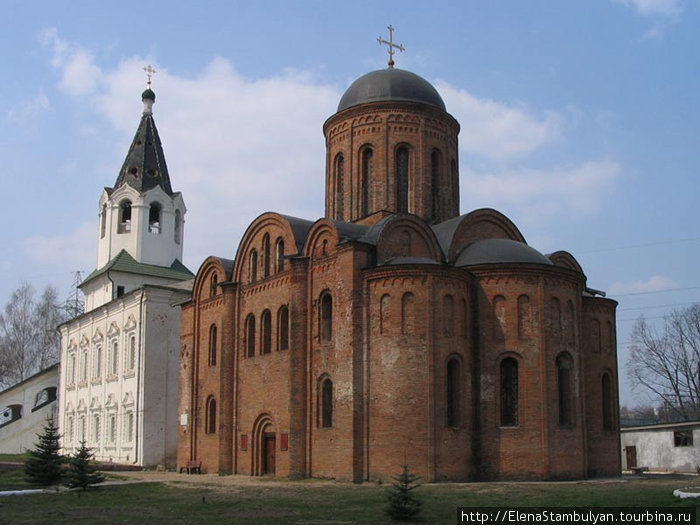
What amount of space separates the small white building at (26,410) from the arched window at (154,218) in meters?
12.5

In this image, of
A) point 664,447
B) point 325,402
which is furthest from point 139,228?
point 664,447

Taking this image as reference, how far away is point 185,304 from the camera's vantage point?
32.4 meters

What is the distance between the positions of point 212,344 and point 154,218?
11821 mm

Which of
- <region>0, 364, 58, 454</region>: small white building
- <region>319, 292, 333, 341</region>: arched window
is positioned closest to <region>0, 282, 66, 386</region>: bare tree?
<region>0, 364, 58, 454</region>: small white building

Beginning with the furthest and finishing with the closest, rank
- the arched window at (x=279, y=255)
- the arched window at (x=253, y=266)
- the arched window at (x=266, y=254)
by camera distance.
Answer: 1. the arched window at (x=253, y=266)
2. the arched window at (x=266, y=254)
3. the arched window at (x=279, y=255)

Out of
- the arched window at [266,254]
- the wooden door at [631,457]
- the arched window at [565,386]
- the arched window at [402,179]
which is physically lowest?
the wooden door at [631,457]

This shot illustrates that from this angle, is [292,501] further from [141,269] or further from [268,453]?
[141,269]

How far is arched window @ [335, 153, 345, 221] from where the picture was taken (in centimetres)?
2973

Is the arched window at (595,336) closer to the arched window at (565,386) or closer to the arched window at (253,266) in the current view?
the arched window at (565,386)

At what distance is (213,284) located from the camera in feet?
101

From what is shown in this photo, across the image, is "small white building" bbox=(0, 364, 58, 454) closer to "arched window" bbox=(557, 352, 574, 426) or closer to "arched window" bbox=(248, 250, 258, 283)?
"arched window" bbox=(248, 250, 258, 283)

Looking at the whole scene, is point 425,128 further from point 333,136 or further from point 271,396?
point 271,396

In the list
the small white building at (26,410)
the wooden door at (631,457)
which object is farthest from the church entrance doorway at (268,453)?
the small white building at (26,410)

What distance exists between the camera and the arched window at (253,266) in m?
28.4
